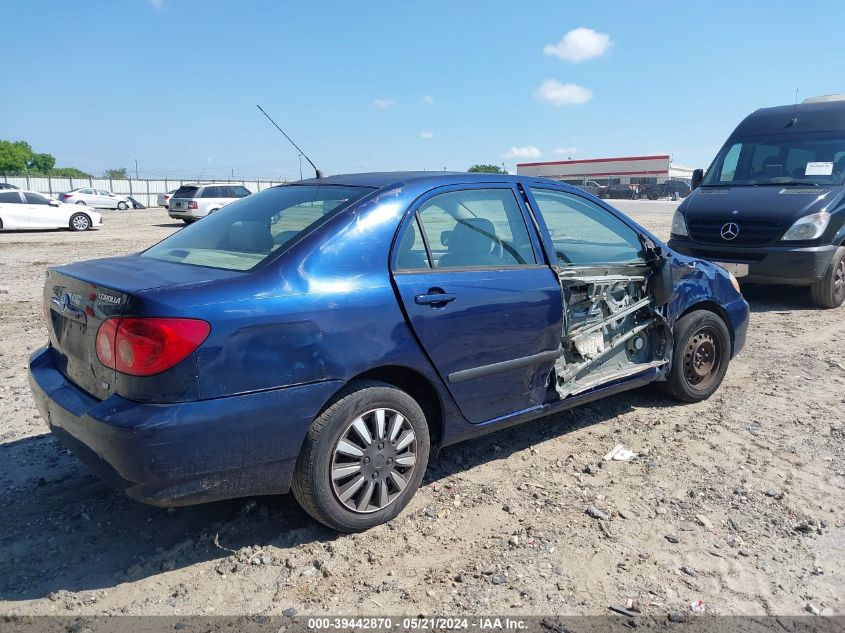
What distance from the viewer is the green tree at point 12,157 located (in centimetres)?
9275

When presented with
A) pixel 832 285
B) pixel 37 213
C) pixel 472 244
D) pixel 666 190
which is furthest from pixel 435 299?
pixel 666 190

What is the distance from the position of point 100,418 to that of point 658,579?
2.44 metres

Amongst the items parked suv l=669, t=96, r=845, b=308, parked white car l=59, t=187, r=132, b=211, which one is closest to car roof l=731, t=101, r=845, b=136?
parked suv l=669, t=96, r=845, b=308

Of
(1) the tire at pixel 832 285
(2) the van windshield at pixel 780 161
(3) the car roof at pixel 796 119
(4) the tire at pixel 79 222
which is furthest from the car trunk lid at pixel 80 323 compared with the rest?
(4) the tire at pixel 79 222

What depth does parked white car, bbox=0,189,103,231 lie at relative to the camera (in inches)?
807

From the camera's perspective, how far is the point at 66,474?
12.4ft

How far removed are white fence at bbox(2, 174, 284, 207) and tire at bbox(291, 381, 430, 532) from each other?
50.5 meters

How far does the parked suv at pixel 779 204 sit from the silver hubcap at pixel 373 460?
6.45 m

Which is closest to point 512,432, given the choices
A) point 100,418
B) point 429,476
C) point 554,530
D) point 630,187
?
point 429,476

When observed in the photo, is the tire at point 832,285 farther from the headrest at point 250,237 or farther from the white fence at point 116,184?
the white fence at point 116,184

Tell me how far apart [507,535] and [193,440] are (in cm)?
156

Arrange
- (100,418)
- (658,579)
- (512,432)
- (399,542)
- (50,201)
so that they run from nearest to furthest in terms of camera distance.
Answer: (100,418), (658,579), (399,542), (512,432), (50,201)

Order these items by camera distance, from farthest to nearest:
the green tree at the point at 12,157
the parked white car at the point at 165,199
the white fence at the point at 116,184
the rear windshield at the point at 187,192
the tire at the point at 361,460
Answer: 1. the green tree at the point at 12,157
2. the white fence at the point at 116,184
3. the parked white car at the point at 165,199
4. the rear windshield at the point at 187,192
5. the tire at the point at 361,460

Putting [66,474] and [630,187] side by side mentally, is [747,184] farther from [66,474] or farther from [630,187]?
[630,187]
